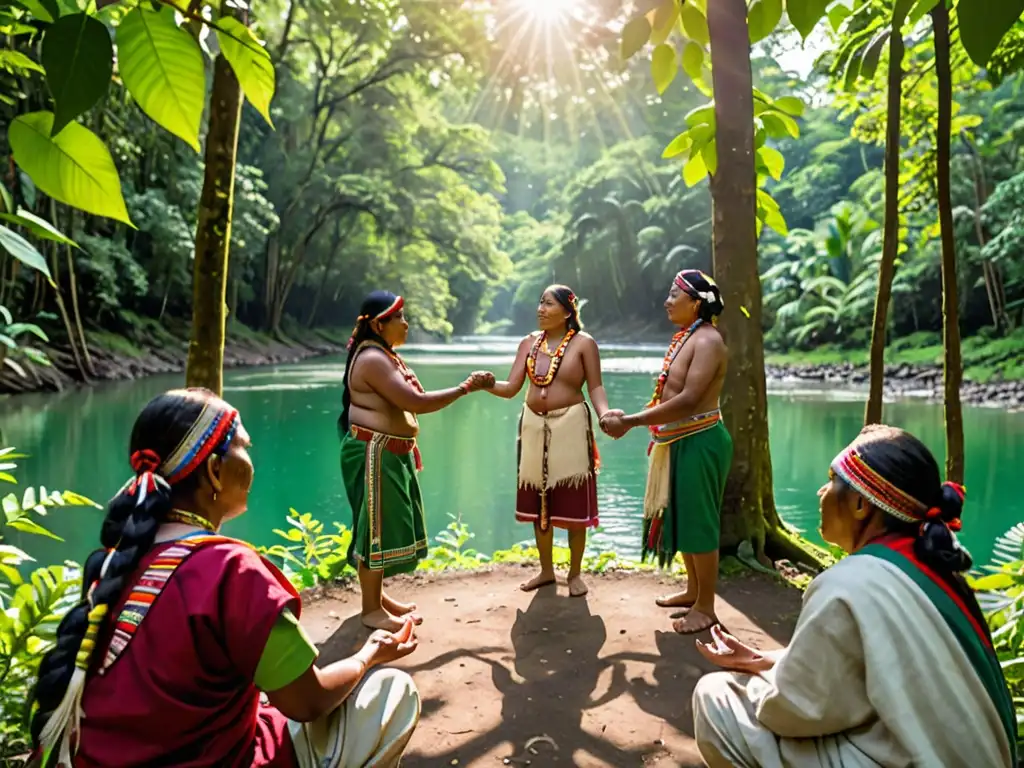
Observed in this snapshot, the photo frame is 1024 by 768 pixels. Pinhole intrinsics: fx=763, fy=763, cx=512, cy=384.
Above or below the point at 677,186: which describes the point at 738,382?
below

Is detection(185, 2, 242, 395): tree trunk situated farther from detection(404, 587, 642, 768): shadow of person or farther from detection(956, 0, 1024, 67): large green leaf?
detection(956, 0, 1024, 67): large green leaf

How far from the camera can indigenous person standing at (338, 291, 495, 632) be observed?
324cm

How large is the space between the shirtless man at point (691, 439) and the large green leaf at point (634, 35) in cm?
221

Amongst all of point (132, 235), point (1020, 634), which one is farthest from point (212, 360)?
point (132, 235)

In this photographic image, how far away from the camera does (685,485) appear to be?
11.2ft

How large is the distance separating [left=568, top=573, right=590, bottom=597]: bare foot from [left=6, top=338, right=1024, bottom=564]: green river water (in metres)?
2.15

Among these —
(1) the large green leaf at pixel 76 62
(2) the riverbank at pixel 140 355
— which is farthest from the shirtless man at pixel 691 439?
(2) the riverbank at pixel 140 355

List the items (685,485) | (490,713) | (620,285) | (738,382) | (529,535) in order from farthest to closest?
(620,285) → (529,535) → (738,382) → (685,485) → (490,713)

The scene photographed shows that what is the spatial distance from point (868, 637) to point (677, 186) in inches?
1372

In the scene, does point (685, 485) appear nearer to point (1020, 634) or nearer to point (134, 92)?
point (1020, 634)

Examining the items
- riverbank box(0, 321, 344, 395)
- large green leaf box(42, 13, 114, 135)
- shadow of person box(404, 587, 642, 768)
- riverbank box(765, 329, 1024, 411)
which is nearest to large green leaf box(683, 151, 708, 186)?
shadow of person box(404, 587, 642, 768)

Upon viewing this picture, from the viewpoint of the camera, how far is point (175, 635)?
125 cm

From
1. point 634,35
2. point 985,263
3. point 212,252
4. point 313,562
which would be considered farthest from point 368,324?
point 985,263

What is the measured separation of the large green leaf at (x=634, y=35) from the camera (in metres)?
1.20
